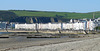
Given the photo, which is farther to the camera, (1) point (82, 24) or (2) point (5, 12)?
(2) point (5, 12)

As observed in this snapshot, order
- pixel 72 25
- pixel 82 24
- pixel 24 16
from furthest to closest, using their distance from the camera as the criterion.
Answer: pixel 24 16 < pixel 72 25 < pixel 82 24

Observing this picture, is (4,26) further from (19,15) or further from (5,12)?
(5,12)

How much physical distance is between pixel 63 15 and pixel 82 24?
57584 mm

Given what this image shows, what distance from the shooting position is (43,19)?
182 meters

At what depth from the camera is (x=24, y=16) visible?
570ft

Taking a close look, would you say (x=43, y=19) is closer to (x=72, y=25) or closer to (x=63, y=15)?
(x=63, y=15)

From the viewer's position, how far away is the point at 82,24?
125375 mm

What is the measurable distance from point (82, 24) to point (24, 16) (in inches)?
2244

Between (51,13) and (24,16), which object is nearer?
(24,16)

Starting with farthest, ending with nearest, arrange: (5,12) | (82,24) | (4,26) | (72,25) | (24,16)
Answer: (5,12)
(24,16)
(4,26)
(72,25)
(82,24)

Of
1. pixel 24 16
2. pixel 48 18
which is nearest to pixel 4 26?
pixel 24 16

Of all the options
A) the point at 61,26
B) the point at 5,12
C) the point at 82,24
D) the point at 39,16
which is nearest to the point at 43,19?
the point at 39,16

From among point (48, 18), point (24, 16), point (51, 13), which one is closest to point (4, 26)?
point (24, 16)

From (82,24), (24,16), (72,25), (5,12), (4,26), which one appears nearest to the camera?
(82,24)
